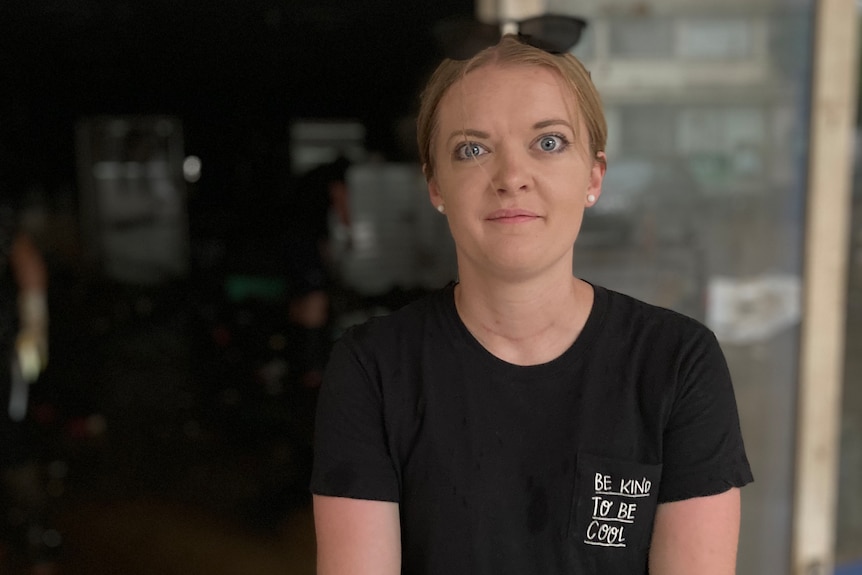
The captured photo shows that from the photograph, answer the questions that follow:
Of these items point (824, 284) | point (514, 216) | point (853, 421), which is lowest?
point (853, 421)

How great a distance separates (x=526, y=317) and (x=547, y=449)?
16 cm

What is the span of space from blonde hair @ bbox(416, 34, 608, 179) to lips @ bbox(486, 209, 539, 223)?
14cm

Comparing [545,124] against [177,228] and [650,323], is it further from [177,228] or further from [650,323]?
[177,228]

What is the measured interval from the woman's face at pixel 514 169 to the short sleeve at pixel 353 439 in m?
0.21

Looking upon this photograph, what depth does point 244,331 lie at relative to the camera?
236 cm

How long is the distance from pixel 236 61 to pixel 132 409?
1.07 meters

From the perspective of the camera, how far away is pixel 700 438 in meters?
0.94

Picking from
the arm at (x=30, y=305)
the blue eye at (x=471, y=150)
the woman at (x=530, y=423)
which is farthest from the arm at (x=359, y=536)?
the arm at (x=30, y=305)

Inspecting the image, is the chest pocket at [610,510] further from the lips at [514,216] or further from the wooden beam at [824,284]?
the wooden beam at [824,284]

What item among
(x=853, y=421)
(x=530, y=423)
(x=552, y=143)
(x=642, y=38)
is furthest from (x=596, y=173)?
(x=853, y=421)

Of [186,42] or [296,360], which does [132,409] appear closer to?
[296,360]

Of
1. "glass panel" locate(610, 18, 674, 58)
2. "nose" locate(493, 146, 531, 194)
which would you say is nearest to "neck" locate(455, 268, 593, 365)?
"nose" locate(493, 146, 531, 194)

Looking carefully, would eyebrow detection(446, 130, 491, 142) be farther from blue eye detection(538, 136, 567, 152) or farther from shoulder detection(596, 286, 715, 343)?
shoulder detection(596, 286, 715, 343)

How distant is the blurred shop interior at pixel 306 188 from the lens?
2150mm
